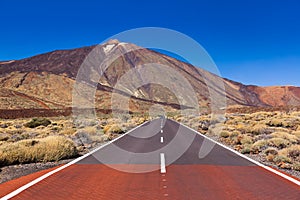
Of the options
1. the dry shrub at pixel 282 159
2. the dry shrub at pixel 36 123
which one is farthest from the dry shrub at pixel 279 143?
the dry shrub at pixel 36 123

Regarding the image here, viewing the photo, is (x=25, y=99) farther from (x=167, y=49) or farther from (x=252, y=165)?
(x=252, y=165)

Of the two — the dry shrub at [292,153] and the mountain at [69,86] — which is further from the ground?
the mountain at [69,86]

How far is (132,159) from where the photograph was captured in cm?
1102

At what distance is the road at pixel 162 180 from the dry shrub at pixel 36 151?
1.18m

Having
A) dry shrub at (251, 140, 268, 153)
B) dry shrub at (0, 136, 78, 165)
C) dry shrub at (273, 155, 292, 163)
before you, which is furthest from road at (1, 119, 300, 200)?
dry shrub at (251, 140, 268, 153)

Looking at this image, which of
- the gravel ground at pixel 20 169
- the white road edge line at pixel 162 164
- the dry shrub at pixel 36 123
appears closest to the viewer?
the gravel ground at pixel 20 169

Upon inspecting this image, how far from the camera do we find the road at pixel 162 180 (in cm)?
625

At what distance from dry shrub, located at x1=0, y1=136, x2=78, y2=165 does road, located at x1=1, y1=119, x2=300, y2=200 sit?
118cm

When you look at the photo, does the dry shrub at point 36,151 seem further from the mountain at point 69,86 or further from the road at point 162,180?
the mountain at point 69,86

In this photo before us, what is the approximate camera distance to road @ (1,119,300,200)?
6.25 metres

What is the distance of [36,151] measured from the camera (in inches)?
438

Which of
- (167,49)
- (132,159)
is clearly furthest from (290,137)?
(167,49)

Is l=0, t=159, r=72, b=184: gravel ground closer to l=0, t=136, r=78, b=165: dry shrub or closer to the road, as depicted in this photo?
l=0, t=136, r=78, b=165: dry shrub

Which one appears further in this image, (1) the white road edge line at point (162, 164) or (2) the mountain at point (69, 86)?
(2) the mountain at point (69, 86)
